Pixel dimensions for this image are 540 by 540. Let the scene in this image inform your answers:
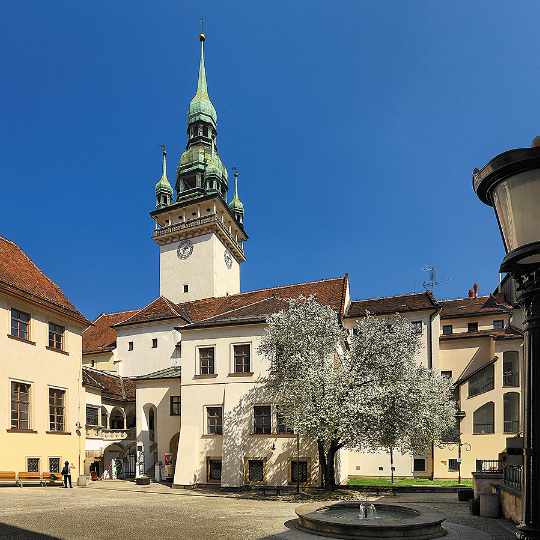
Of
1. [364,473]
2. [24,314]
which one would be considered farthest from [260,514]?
[364,473]

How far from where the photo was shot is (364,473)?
1517 inches

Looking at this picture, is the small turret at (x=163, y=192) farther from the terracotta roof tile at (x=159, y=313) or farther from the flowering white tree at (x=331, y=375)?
the flowering white tree at (x=331, y=375)

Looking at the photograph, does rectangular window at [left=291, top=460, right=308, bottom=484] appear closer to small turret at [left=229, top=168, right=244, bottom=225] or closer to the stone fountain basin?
the stone fountain basin

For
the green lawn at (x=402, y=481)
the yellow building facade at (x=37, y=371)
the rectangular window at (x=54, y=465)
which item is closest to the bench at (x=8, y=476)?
the yellow building facade at (x=37, y=371)

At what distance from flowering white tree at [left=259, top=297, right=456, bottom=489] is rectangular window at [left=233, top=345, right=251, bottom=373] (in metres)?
2.23

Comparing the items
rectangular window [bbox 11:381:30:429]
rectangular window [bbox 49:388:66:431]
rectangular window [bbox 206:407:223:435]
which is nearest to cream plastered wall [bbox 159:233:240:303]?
rectangular window [bbox 206:407:223:435]

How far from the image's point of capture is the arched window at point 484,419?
3691cm

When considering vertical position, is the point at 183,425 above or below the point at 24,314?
below

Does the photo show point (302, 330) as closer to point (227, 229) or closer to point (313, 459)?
point (313, 459)

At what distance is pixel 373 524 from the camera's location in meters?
15.2

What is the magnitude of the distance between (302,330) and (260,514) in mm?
9892

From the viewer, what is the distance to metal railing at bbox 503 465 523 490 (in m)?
16.2

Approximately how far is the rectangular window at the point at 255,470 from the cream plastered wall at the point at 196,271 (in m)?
30.7

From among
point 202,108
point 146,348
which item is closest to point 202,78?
point 202,108
